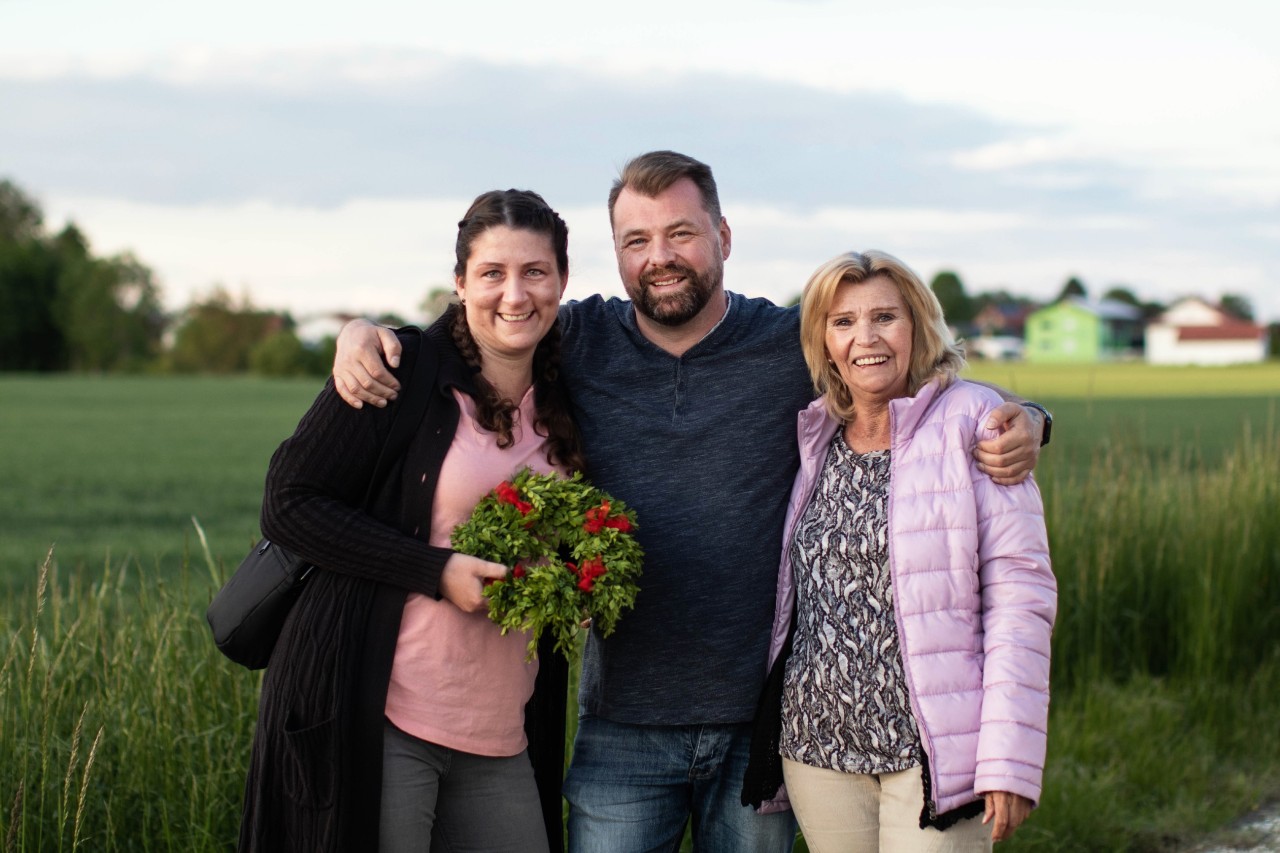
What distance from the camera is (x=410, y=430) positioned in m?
3.44

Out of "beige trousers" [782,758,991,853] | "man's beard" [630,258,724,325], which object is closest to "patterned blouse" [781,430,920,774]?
"beige trousers" [782,758,991,853]

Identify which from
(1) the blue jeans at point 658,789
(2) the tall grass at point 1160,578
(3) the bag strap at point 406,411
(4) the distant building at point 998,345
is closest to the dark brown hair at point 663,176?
(3) the bag strap at point 406,411

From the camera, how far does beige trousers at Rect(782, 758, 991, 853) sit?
11.2ft

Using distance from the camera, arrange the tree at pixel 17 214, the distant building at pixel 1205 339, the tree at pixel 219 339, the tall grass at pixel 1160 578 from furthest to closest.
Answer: the tree at pixel 17 214, the distant building at pixel 1205 339, the tree at pixel 219 339, the tall grass at pixel 1160 578

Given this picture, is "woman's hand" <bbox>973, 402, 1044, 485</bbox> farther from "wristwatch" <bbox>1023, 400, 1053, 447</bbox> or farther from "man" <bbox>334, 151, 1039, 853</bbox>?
"man" <bbox>334, 151, 1039, 853</bbox>

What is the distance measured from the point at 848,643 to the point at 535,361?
1.19 m

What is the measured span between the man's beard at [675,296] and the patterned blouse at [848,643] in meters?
0.69

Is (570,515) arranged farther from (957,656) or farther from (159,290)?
(159,290)

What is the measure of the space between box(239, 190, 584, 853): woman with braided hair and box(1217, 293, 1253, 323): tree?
481 feet

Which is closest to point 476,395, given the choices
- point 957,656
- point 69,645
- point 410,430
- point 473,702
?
point 410,430

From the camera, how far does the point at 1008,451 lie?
3428 mm

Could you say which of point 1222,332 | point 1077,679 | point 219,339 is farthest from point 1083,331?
point 1077,679

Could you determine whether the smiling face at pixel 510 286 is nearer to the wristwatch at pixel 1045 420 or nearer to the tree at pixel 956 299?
the wristwatch at pixel 1045 420

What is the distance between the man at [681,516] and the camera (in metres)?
3.94
